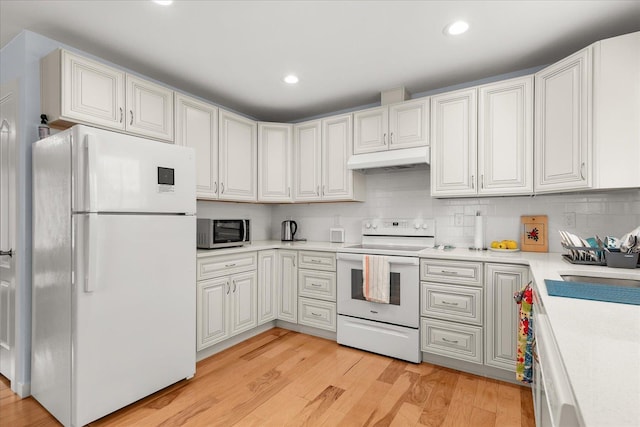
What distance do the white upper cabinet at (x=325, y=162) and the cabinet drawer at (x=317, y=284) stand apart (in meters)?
0.82

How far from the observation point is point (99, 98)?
2.33 meters

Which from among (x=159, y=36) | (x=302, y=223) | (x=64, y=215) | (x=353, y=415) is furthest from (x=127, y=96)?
(x=353, y=415)

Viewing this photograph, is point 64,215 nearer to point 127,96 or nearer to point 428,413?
point 127,96

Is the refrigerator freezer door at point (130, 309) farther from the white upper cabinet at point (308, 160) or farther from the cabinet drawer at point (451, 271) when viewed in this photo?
the cabinet drawer at point (451, 271)

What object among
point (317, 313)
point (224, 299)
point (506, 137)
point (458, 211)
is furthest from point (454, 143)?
point (224, 299)

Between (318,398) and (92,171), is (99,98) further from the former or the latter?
(318,398)

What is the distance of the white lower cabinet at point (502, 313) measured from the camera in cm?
234

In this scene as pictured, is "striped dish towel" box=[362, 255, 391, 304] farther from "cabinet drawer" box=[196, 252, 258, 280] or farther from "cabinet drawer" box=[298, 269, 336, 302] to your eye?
"cabinet drawer" box=[196, 252, 258, 280]

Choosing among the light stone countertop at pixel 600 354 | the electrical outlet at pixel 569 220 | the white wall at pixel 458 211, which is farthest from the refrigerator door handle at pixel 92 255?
the electrical outlet at pixel 569 220

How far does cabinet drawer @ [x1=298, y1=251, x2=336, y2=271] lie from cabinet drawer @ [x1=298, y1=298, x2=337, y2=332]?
13.5 inches

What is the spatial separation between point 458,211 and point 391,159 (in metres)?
0.81

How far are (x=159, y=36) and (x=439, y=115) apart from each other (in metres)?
2.29

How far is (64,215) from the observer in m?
1.93

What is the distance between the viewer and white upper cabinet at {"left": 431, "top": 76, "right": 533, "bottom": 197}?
2555mm
